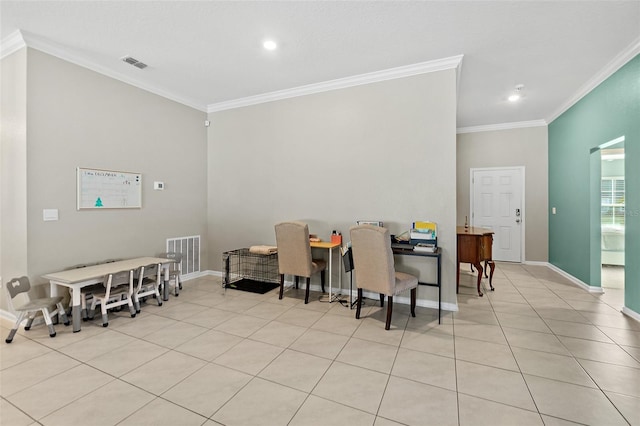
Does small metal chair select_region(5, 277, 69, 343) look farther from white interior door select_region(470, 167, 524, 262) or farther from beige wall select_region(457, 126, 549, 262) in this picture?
beige wall select_region(457, 126, 549, 262)

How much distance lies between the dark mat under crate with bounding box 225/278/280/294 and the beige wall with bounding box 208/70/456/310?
0.62 metres

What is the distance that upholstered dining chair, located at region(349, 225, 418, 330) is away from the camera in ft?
9.49

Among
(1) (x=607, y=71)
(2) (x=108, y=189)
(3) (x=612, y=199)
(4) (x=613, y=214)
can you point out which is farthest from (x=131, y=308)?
(3) (x=612, y=199)

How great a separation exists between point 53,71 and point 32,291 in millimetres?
2387

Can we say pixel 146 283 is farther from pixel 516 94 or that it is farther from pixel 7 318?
pixel 516 94

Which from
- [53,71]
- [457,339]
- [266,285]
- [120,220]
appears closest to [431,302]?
[457,339]

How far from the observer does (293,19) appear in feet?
8.81

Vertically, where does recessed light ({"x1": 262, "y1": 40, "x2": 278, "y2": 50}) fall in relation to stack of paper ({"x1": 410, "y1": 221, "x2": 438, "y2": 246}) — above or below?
above

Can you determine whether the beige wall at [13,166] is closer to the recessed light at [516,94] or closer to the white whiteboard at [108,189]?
the white whiteboard at [108,189]

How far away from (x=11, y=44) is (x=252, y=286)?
12.8 ft

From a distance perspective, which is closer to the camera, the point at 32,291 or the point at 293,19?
the point at 293,19

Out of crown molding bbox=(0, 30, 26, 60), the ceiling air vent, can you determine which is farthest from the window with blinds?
crown molding bbox=(0, 30, 26, 60)

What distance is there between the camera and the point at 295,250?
367 centimetres

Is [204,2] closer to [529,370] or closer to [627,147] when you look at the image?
[529,370]
